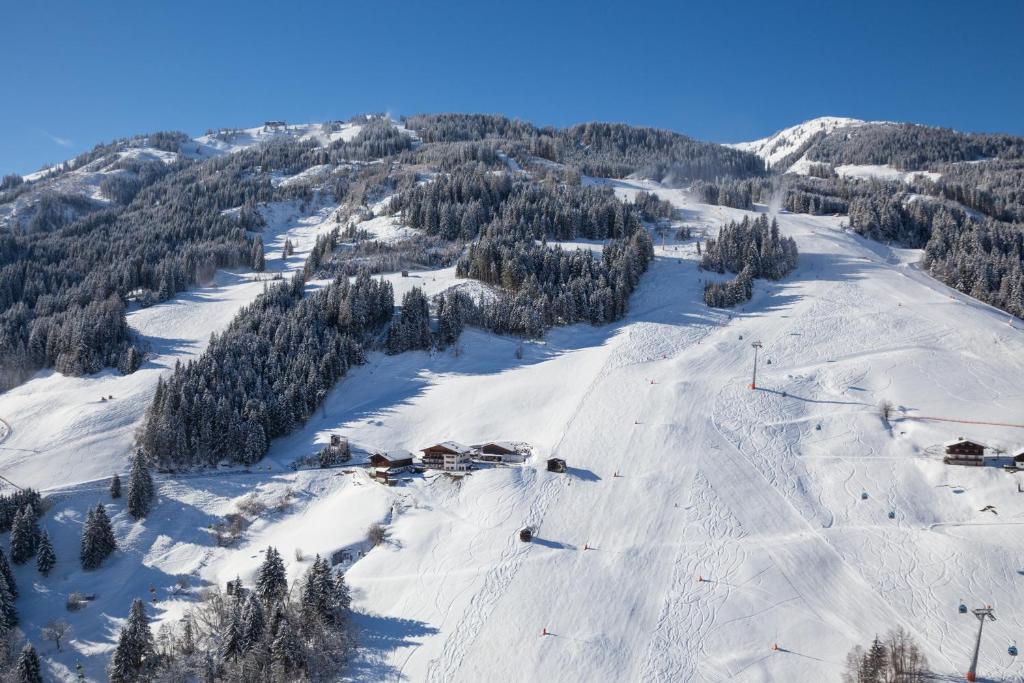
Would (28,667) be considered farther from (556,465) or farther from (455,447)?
(556,465)

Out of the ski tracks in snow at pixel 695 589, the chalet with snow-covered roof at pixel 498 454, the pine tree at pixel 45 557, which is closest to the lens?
the ski tracks in snow at pixel 695 589

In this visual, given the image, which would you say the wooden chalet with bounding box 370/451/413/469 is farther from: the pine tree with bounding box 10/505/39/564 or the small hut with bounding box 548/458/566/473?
the pine tree with bounding box 10/505/39/564

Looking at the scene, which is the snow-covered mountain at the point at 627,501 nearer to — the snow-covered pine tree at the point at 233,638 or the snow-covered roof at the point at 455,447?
the snow-covered roof at the point at 455,447

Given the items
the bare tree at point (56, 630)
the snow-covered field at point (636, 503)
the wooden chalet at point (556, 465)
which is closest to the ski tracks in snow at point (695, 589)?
the snow-covered field at point (636, 503)

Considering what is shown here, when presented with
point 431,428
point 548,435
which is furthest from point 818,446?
point 431,428

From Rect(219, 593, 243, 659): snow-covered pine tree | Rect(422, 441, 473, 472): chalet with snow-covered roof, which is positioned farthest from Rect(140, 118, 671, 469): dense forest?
Rect(219, 593, 243, 659): snow-covered pine tree

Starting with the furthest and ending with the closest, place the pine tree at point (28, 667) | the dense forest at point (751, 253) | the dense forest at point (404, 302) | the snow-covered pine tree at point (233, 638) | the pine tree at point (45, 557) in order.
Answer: the dense forest at point (751, 253) → the dense forest at point (404, 302) → the pine tree at point (45, 557) → the pine tree at point (28, 667) → the snow-covered pine tree at point (233, 638)
